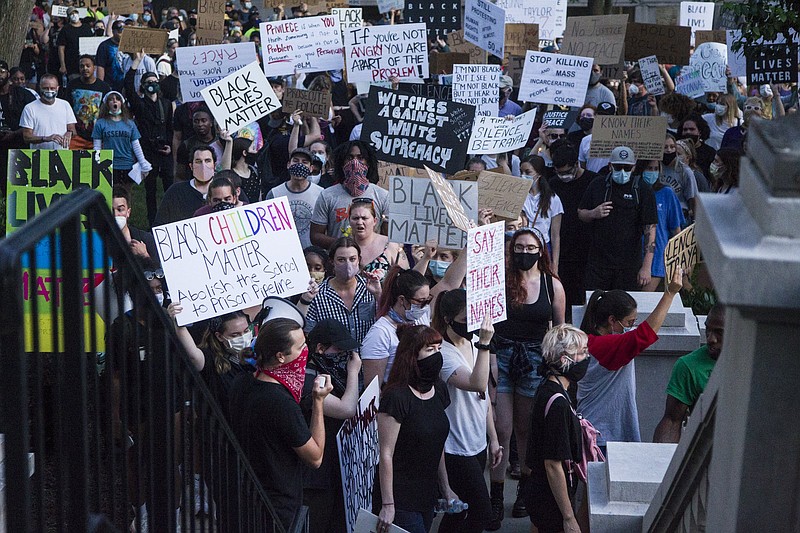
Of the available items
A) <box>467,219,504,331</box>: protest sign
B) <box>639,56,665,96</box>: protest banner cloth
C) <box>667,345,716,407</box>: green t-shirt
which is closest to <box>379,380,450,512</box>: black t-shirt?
<box>467,219,504,331</box>: protest sign

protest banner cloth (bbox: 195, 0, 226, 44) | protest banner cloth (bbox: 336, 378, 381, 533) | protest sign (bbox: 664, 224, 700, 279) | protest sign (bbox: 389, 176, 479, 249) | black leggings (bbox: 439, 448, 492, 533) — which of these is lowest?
black leggings (bbox: 439, 448, 492, 533)

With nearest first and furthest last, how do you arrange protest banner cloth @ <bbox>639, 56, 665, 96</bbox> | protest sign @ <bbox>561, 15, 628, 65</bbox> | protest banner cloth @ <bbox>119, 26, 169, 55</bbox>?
1. protest sign @ <bbox>561, 15, 628, 65</bbox>
2. protest banner cloth @ <bbox>639, 56, 665, 96</bbox>
3. protest banner cloth @ <bbox>119, 26, 169, 55</bbox>

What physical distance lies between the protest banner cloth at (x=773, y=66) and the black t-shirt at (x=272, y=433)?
9.53 meters

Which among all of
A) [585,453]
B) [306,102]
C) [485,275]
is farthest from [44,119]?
[585,453]

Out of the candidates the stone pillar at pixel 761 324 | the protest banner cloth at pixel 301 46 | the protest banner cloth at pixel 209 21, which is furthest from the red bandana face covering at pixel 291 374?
the protest banner cloth at pixel 209 21

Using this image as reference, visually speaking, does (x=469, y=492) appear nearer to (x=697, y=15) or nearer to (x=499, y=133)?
(x=499, y=133)

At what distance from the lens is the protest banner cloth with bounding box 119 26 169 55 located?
14367 millimetres

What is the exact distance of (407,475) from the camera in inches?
211

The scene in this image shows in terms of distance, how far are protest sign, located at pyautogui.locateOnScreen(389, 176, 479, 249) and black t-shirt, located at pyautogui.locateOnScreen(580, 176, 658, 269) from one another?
7.05ft

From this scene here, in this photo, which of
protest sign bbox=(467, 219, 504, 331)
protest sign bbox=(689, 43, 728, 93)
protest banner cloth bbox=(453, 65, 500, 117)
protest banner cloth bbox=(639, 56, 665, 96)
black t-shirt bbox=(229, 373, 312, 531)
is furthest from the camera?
protest sign bbox=(689, 43, 728, 93)

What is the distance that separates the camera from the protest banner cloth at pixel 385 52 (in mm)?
12211

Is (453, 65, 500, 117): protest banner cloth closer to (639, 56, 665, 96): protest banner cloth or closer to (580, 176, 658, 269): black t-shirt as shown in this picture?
(639, 56, 665, 96): protest banner cloth

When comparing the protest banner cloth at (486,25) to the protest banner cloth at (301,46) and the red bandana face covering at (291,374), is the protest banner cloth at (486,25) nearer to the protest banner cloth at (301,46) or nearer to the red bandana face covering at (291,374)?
the protest banner cloth at (301,46)

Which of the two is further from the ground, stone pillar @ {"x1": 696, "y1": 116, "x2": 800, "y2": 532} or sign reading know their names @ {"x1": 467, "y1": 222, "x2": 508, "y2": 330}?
stone pillar @ {"x1": 696, "y1": 116, "x2": 800, "y2": 532}
